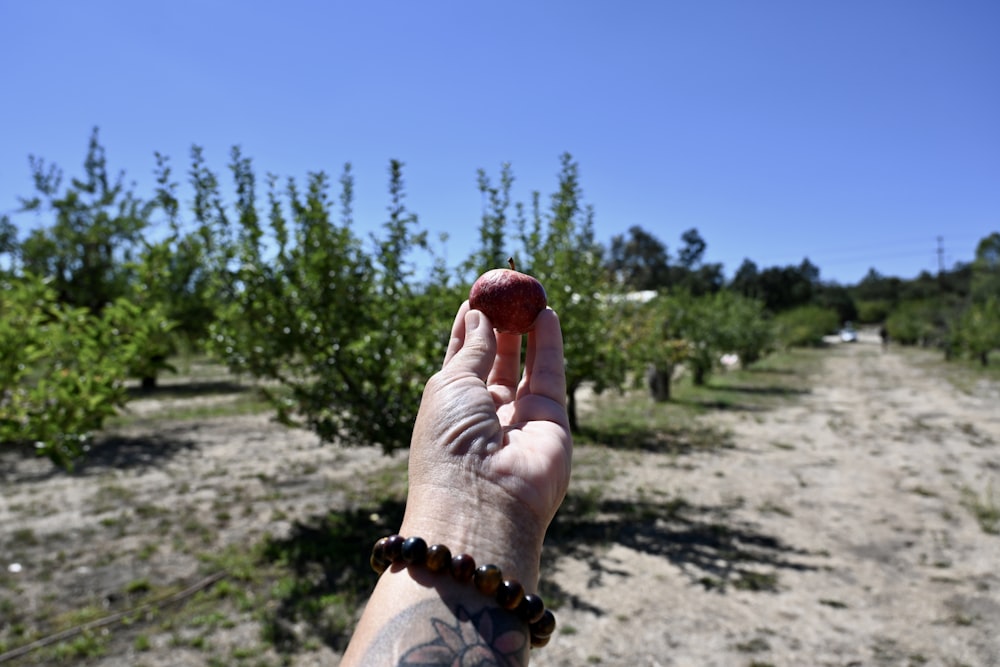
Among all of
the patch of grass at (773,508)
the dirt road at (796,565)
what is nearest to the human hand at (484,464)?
the dirt road at (796,565)

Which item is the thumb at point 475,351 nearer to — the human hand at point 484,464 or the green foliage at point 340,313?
the human hand at point 484,464

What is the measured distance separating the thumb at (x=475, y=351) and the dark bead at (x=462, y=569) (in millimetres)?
447

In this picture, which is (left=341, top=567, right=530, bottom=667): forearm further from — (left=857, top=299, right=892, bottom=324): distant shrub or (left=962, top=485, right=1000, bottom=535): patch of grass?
(left=857, top=299, right=892, bottom=324): distant shrub

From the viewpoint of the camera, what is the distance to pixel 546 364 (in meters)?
1.62

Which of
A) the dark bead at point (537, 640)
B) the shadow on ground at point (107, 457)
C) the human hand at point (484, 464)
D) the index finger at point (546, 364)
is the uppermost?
the index finger at point (546, 364)

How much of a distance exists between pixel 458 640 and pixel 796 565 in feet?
20.8

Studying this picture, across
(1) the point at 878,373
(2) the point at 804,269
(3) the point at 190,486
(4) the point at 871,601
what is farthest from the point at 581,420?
(2) the point at 804,269

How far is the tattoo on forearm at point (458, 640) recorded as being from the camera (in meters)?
1.04

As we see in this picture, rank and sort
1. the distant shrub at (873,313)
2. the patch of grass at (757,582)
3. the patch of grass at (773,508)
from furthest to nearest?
the distant shrub at (873,313) → the patch of grass at (773,508) → the patch of grass at (757,582)

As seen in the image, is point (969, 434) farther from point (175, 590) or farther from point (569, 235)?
point (175, 590)

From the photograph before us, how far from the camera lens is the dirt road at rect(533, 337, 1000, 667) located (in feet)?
15.7

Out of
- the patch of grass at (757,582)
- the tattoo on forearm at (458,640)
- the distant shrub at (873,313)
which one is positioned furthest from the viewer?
the distant shrub at (873,313)

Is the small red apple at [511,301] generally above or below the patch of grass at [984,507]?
above

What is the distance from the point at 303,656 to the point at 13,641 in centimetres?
218
